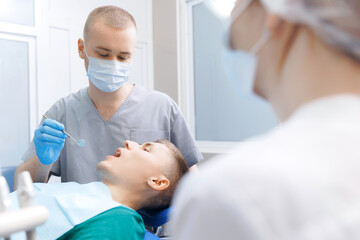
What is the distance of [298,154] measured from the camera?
0.45 meters

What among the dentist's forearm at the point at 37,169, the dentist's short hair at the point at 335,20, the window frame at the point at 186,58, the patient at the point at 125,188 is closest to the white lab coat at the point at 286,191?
the dentist's short hair at the point at 335,20

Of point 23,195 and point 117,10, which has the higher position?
point 117,10

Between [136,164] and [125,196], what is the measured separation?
153 millimetres

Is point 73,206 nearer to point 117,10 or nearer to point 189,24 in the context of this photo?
point 117,10

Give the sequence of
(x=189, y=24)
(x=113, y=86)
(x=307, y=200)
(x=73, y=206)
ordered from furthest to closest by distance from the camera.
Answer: (x=189, y=24)
(x=113, y=86)
(x=73, y=206)
(x=307, y=200)

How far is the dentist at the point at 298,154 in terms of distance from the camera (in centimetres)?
42

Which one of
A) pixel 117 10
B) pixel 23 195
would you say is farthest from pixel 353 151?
pixel 117 10

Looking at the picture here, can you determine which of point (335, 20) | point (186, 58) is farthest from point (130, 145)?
point (186, 58)

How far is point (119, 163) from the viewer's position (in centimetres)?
167

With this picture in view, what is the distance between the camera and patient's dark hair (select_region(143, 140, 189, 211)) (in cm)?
172

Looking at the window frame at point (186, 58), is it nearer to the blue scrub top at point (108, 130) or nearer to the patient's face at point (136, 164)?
the blue scrub top at point (108, 130)

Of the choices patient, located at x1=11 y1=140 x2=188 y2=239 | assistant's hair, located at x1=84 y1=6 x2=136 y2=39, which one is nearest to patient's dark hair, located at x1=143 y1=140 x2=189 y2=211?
patient, located at x1=11 y1=140 x2=188 y2=239

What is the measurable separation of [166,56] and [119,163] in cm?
216

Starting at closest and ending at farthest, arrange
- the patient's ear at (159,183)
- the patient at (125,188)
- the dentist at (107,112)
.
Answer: the patient at (125,188), the patient's ear at (159,183), the dentist at (107,112)
